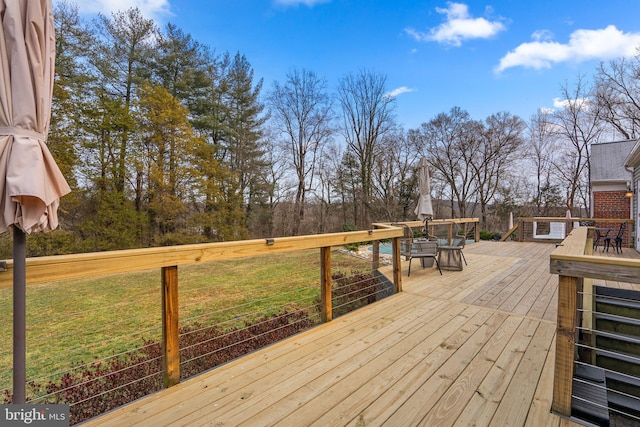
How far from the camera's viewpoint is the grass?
413 centimetres

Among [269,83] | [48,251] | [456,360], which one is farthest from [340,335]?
[269,83]

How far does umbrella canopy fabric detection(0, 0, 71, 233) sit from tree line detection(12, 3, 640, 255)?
36.2ft

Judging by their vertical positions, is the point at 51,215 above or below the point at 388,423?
above

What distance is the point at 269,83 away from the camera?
17.1 meters

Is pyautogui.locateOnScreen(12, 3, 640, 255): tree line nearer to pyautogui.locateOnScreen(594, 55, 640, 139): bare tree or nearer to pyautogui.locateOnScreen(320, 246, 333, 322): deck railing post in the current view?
pyautogui.locateOnScreen(594, 55, 640, 139): bare tree

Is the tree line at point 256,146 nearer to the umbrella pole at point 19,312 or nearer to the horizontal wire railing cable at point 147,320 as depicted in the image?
the horizontal wire railing cable at point 147,320

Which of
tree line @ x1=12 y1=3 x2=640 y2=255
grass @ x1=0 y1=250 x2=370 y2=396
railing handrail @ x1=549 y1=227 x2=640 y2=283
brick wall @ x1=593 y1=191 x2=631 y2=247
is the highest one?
tree line @ x1=12 y1=3 x2=640 y2=255

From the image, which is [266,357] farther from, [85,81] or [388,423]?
[85,81]

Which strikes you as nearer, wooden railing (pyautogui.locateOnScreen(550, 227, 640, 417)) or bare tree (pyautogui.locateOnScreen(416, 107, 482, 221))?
wooden railing (pyautogui.locateOnScreen(550, 227, 640, 417))

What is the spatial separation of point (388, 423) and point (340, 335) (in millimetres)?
1187

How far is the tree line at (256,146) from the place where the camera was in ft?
34.7

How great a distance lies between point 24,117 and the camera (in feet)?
3.87

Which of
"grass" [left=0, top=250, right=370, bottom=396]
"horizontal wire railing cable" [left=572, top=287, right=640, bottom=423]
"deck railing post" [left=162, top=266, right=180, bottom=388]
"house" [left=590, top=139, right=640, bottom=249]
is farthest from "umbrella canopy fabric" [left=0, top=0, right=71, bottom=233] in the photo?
"house" [left=590, top=139, right=640, bottom=249]

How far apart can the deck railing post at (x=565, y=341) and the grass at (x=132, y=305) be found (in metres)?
2.24
